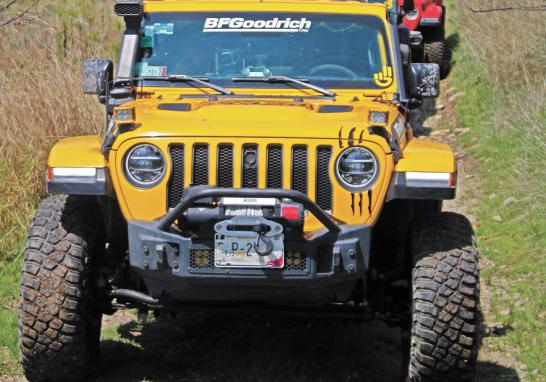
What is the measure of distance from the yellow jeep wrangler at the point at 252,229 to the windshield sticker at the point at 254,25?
2.25ft

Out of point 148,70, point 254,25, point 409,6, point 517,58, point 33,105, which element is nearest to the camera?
point 148,70

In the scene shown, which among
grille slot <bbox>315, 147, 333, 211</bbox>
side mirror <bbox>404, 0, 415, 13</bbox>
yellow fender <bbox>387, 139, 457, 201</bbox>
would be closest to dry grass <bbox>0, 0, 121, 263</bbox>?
grille slot <bbox>315, 147, 333, 211</bbox>

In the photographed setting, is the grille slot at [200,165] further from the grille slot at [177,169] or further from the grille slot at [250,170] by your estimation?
the grille slot at [250,170]

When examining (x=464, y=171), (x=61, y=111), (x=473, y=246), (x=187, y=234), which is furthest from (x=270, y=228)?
(x=464, y=171)

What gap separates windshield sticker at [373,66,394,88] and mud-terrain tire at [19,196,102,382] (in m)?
1.81

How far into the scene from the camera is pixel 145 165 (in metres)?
4.64

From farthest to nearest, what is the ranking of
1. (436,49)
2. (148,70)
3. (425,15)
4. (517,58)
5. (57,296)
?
(425,15), (436,49), (517,58), (148,70), (57,296)

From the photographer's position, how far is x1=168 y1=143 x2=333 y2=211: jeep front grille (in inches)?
180

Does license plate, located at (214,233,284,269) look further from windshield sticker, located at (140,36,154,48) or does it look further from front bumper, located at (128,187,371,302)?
windshield sticker, located at (140,36,154,48)

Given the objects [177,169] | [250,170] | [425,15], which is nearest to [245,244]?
[250,170]

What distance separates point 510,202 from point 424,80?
308cm

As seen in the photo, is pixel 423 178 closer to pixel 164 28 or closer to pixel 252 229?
pixel 252 229

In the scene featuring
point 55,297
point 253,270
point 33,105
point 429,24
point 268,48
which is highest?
point 268,48

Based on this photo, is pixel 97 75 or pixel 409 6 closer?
pixel 97 75
